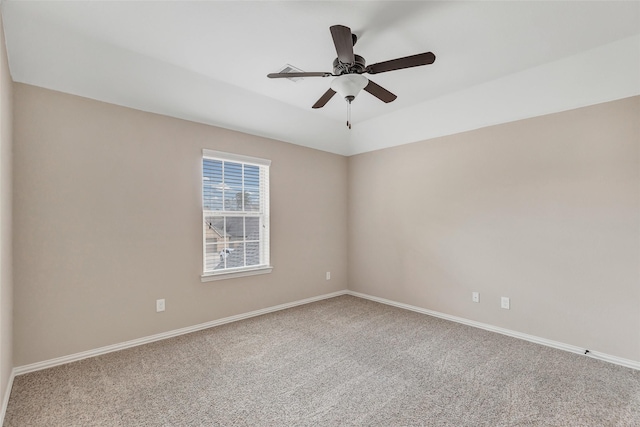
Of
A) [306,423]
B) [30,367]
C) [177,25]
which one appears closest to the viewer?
[306,423]

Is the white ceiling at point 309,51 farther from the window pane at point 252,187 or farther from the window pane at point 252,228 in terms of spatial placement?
the window pane at point 252,228

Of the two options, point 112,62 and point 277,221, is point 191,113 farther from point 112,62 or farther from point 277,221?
point 277,221

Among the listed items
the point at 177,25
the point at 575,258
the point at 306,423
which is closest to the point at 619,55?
the point at 575,258

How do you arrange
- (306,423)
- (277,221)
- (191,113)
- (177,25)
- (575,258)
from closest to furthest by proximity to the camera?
(306,423)
(177,25)
(575,258)
(191,113)
(277,221)

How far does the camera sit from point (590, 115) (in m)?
2.70

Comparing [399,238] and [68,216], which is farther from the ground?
[68,216]

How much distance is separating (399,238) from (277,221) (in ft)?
5.66

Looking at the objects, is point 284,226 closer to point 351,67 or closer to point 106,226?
point 106,226

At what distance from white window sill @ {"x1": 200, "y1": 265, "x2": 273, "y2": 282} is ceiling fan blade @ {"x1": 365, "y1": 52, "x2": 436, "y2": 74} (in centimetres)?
264

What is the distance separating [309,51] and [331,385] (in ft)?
8.77

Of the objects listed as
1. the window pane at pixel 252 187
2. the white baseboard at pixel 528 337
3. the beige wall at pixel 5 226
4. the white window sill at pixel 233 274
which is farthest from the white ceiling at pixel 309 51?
the white baseboard at pixel 528 337

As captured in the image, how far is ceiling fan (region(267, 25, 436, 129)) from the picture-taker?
6.08 feet

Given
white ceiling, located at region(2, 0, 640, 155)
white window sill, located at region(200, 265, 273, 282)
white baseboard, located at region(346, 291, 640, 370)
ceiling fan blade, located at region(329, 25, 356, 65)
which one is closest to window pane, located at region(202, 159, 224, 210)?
white ceiling, located at region(2, 0, 640, 155)

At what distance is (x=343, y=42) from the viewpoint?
1.85 m
